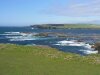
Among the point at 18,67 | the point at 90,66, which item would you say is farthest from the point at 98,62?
the point at 18,67

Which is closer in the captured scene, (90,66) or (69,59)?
(90,66)

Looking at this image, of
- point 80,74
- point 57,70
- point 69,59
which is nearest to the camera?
point 80,74

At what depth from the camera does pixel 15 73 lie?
1108 inches

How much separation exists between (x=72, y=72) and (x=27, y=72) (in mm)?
4658

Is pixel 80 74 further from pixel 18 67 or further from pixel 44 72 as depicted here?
pixel 18 67

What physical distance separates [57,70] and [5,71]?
553 centimetres

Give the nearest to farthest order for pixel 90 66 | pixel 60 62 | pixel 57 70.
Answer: pixel 57 70, pixel 90 66, pixel 60 62

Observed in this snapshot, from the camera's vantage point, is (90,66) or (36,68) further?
(90,66)

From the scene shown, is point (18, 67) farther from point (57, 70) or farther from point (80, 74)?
point (80, 74)

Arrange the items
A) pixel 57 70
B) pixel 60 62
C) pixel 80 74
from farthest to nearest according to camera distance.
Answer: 1. pixel 60 62
2. pixel 57 70
3. pixel 80 74

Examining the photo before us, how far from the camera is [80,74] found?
→ 28.1m

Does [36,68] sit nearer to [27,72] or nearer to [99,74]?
[27,72]

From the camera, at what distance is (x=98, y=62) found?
36812 millimetres

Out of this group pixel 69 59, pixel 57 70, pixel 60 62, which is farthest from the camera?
pixel 69 59
